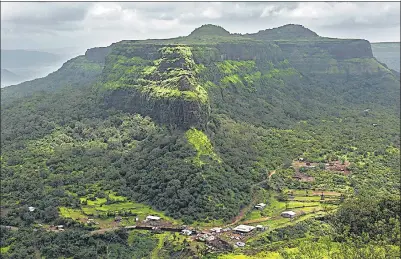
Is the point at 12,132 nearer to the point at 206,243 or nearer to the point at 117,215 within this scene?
the point at 117,215

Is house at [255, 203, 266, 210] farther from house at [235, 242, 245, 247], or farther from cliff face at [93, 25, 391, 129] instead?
cliff face at [93, 25, 391, 129]

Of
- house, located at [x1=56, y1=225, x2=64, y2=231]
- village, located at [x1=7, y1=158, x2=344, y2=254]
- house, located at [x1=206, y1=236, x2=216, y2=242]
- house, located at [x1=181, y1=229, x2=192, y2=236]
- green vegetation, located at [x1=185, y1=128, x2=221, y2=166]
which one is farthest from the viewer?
green vegetation, located at [x1=185, y1=128, x2=221, y2=166]

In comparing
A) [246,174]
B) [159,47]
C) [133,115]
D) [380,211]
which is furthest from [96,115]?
[380,211]

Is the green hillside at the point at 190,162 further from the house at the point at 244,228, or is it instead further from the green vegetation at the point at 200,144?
the house at the point at 244,228

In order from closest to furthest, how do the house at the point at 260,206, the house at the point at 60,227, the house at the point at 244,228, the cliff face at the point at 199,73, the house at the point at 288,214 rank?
the house at the point at 244,228 < the house at the point at 60,227 < the house at the point at 288,214 < the house at the point at 260,206 < the cliff face at the point at 199,73

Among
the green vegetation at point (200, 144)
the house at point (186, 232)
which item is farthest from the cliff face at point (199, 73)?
the house at point (186, 232)

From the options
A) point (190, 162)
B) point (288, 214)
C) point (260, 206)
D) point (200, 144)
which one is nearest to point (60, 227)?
point (190, 162)

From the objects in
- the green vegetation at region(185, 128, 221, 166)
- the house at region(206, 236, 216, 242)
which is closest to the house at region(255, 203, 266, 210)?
the green vegetation at region(185, 128, 221, 166)

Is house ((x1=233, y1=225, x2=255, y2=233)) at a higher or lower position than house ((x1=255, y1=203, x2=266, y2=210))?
lower
